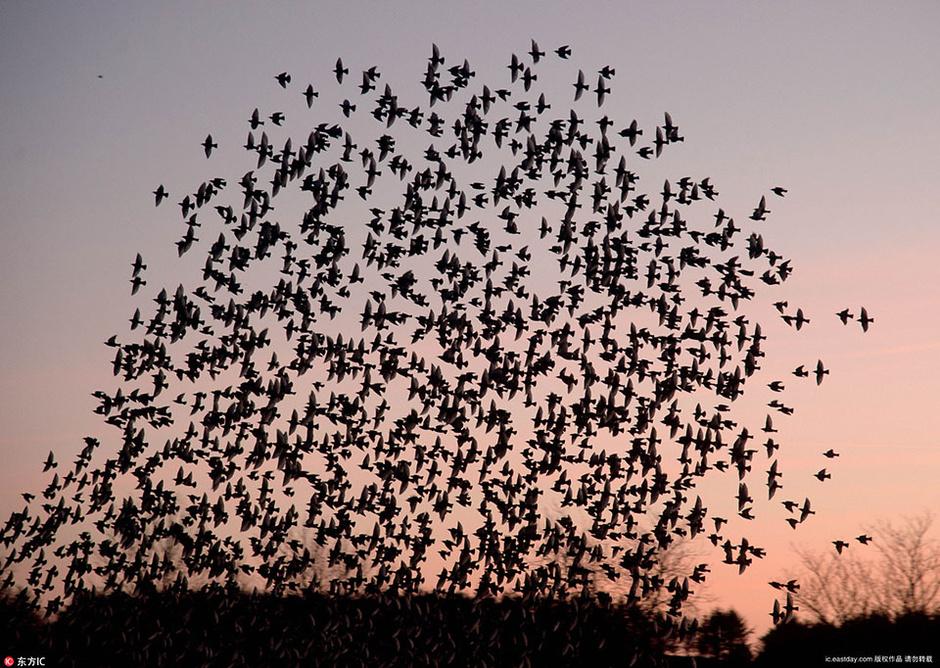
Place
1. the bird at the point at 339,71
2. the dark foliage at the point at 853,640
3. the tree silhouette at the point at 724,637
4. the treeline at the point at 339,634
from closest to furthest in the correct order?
the bird at the point at 339,71 → the treeline at the point at 339,634 → the dark foliage at the point at 853,640 → the tree silhouette at the point at 724,637

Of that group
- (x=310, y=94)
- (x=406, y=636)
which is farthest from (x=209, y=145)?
(x=406, y=636)

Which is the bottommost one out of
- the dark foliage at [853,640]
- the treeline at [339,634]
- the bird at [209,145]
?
the treeline at [339,634]

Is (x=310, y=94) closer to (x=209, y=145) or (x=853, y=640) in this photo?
(x=209, y=145)

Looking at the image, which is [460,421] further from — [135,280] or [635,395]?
[135,280]

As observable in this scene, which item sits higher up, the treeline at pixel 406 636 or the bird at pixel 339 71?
the bird at pixel 339 71

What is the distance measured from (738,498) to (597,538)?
460cm

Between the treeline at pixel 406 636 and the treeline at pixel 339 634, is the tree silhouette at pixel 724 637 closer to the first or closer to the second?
the treeline at pixel 406 636

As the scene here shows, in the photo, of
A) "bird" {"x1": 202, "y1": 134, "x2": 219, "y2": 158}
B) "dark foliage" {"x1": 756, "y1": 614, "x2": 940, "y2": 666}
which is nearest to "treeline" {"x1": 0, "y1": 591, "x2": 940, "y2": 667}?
"dark foliage" {"x1": 756, "y1": 614, "x2": 940, "y2": 666}

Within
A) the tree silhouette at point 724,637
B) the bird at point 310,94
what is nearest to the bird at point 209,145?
the bird at point 310,94

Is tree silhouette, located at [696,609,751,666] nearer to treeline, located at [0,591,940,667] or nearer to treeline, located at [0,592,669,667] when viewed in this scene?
treeline, located at [0,591,940,667]

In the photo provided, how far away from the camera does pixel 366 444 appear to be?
3338 cm

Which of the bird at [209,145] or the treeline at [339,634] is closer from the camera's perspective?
the bird at [209,145]

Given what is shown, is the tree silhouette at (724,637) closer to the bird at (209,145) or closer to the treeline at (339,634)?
the treeline at (339,634)

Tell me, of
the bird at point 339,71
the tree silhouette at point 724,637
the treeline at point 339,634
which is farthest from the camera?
the tree silhouette at point 724,637
